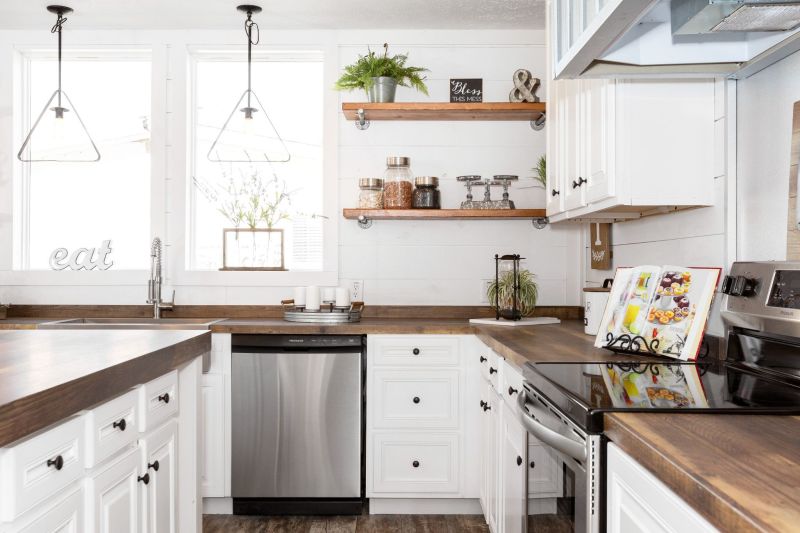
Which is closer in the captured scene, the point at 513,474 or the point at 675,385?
the point at 675,385

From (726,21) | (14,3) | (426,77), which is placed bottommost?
(726,21)

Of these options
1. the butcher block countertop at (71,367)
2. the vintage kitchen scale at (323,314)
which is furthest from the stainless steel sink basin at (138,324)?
the butcher block countertop at (71,367)

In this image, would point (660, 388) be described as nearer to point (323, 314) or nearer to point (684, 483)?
point (684, 483)

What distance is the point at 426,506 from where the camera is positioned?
317 centimetres

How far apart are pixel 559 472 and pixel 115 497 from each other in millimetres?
1043

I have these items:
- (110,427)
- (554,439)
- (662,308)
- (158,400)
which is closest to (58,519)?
(110,427)

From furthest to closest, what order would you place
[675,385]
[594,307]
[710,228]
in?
[594,307], [710,228], [675,385]

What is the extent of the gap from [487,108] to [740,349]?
1.92 meters

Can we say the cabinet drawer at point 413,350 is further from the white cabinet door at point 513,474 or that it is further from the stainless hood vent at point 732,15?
the stainless hood vent at point 732,15

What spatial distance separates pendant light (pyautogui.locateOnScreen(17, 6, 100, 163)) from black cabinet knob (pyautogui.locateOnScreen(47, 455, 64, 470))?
2.84 meters

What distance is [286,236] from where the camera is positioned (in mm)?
3750

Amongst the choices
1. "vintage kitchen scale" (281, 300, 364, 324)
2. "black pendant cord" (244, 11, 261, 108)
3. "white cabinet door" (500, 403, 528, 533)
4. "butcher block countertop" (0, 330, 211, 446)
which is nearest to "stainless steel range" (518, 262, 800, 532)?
"white cabinet door" (500, 403, 528, 533)

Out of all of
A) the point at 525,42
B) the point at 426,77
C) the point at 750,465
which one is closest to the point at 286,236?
the point at 426,77

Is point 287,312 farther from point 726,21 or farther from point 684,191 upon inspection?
point 726,21
